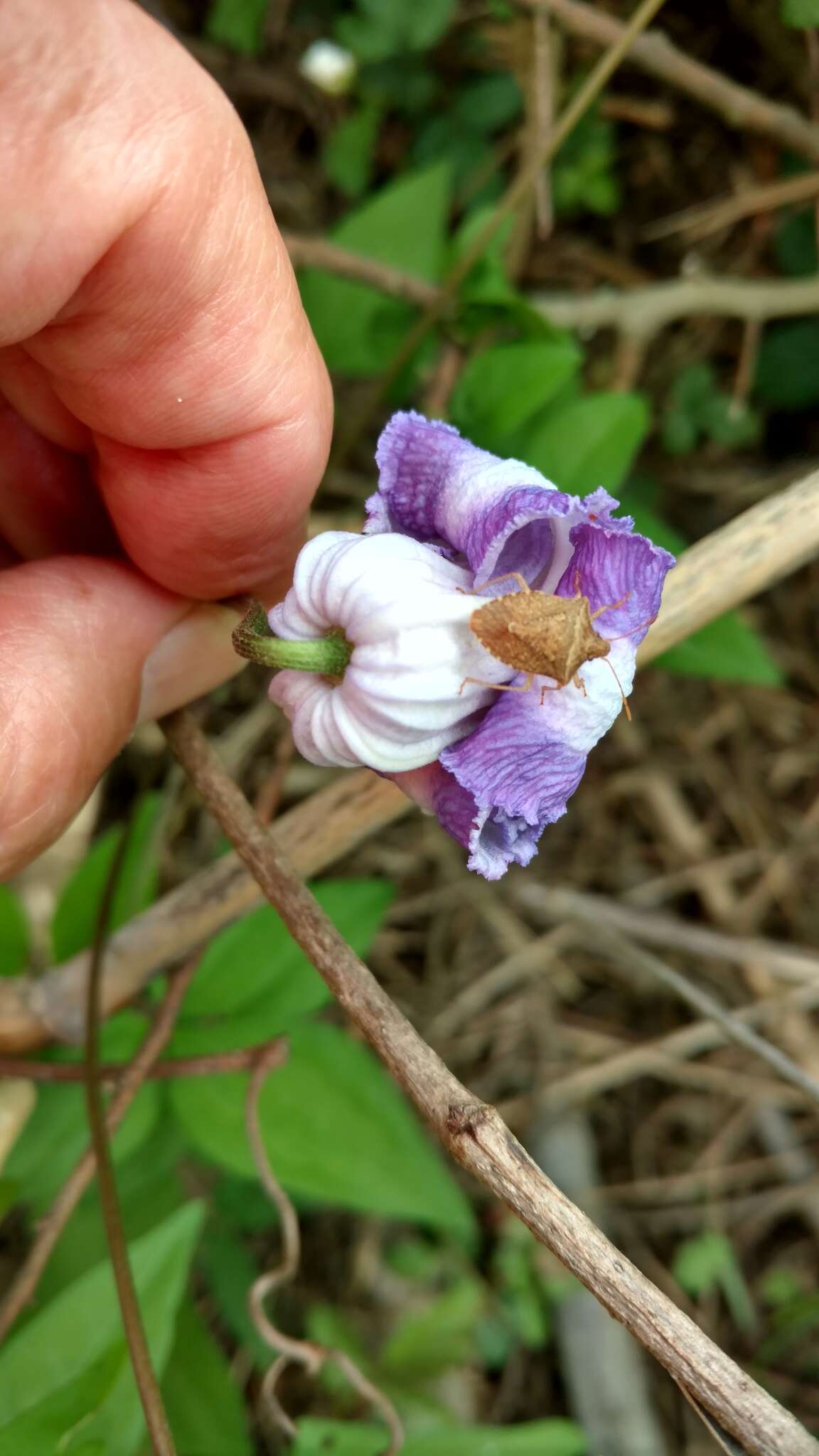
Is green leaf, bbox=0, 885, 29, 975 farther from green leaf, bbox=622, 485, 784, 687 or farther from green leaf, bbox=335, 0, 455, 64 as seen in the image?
green leaf, bbox=335, 0, 455, 64

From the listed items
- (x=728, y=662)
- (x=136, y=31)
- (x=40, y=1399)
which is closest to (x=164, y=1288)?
(x=40, y=1399)

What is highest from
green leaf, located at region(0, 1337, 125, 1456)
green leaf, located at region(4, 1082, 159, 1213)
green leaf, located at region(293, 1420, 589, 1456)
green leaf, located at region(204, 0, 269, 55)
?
green leaf, located at region(204, 0, 269, 55)

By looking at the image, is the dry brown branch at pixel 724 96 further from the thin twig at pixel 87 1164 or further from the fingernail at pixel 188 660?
the thin twig at pixel 87 1164

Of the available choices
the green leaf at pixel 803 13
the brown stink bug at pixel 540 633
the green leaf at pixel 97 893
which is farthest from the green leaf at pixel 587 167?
the brown stink bug at pixel 540 633

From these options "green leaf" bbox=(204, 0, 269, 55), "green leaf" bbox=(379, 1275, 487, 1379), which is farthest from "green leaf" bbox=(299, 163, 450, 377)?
"green leaf" bbox=(379, 1275, 487, 1379)

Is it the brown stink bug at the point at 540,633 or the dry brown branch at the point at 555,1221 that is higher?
the brown stink bug at the point at 540,633

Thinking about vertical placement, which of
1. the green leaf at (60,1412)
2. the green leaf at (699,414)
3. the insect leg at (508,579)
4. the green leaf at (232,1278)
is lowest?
the green leaf at (232,1278)

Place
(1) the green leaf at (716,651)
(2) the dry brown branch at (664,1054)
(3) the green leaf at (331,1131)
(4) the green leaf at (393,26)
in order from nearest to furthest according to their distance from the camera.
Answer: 1. (3) the green leaf at (331,1131)
2. (1) the green leaf at (716,651)
3. (4) the green leaf at (393,26)
4. (2) the dry brown branch at (664,1054)

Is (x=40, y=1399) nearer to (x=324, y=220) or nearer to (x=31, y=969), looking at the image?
(x=31, y=969)
